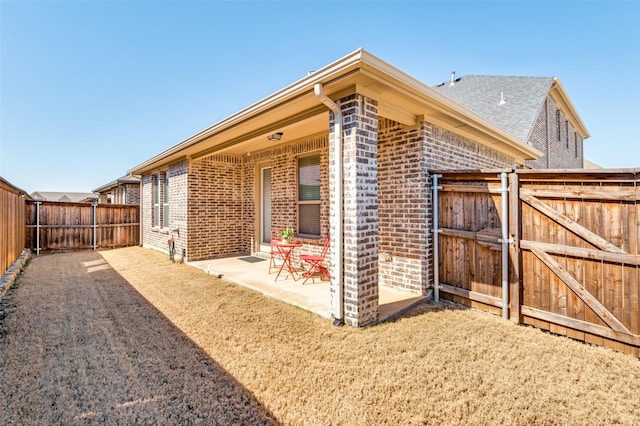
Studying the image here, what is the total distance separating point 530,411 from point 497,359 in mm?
756

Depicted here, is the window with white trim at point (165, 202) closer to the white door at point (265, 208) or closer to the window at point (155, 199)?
the window at point (155, 199)

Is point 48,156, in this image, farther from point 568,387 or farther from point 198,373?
point 568,387

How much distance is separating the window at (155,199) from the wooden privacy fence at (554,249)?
9796 millimetres

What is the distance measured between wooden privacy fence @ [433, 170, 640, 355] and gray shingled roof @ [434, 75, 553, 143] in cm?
726

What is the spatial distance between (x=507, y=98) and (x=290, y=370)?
45.9 ft

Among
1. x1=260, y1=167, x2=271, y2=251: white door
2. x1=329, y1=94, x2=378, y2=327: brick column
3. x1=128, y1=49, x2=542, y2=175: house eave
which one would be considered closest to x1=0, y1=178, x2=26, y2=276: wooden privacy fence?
x1=128, y1=49, x2=542, y2=175: house eave

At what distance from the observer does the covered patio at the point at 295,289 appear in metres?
4.13

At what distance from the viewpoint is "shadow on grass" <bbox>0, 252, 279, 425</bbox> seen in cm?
207

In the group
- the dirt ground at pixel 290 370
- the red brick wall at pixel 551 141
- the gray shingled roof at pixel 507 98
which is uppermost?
the gray shingled roof at pixel 507 98

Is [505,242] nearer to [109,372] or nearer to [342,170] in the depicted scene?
[342,170]

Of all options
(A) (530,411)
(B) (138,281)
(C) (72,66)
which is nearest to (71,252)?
(C) (72,66)

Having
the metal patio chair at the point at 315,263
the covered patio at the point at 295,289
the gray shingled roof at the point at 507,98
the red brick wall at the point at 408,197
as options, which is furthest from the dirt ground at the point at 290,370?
the gray shingled roof at the point at 507,98

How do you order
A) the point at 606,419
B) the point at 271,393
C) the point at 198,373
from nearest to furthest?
the point at 606,419 < the point at 271,393 < the point at 198,373

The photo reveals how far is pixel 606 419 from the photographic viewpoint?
2.01 metres
